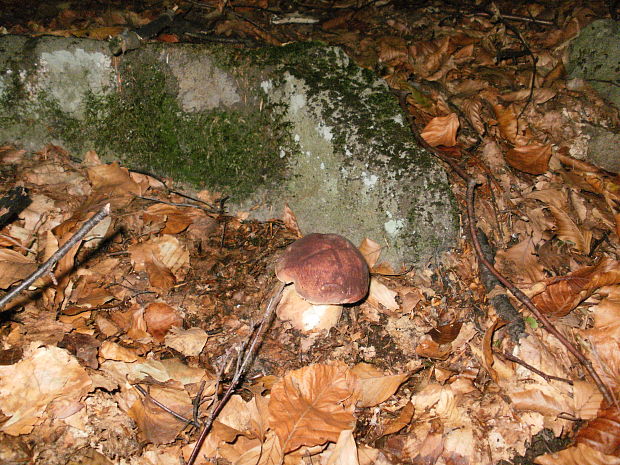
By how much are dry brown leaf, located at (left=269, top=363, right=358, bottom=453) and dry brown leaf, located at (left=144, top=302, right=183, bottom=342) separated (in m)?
0.73

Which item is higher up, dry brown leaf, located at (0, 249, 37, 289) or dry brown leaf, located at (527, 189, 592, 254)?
dry brown leaf, located at (0, 249, 37, 289)

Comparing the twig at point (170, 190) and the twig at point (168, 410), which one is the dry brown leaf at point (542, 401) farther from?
the twig at point (170, 190)

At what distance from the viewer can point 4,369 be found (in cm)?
177

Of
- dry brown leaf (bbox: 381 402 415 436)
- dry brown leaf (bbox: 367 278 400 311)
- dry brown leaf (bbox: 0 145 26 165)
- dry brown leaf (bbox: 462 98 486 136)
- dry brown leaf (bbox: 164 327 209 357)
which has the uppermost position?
dry brown leaf (bbox: 0 145 26 165)

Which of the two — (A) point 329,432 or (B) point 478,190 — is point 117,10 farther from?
(A) point 329,432

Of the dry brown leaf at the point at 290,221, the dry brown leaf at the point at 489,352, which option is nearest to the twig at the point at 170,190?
the dry brown leaf at the point at 290,221

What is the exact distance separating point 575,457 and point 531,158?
2.09 meters

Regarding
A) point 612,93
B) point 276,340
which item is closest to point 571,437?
point 276,340

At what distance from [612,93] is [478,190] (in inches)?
78.2

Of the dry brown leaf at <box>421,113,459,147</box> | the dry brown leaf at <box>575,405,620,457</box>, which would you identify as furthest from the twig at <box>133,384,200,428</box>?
the dry brown leaf at <box>421,113,459,147</box>

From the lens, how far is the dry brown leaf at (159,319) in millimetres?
2230

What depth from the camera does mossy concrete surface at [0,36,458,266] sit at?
256 cm

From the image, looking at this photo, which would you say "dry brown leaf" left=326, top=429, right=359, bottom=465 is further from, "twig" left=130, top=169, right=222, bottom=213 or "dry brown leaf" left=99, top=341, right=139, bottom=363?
"twig" left=130, top=169, right=222, bottom=213

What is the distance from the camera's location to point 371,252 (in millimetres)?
2600
